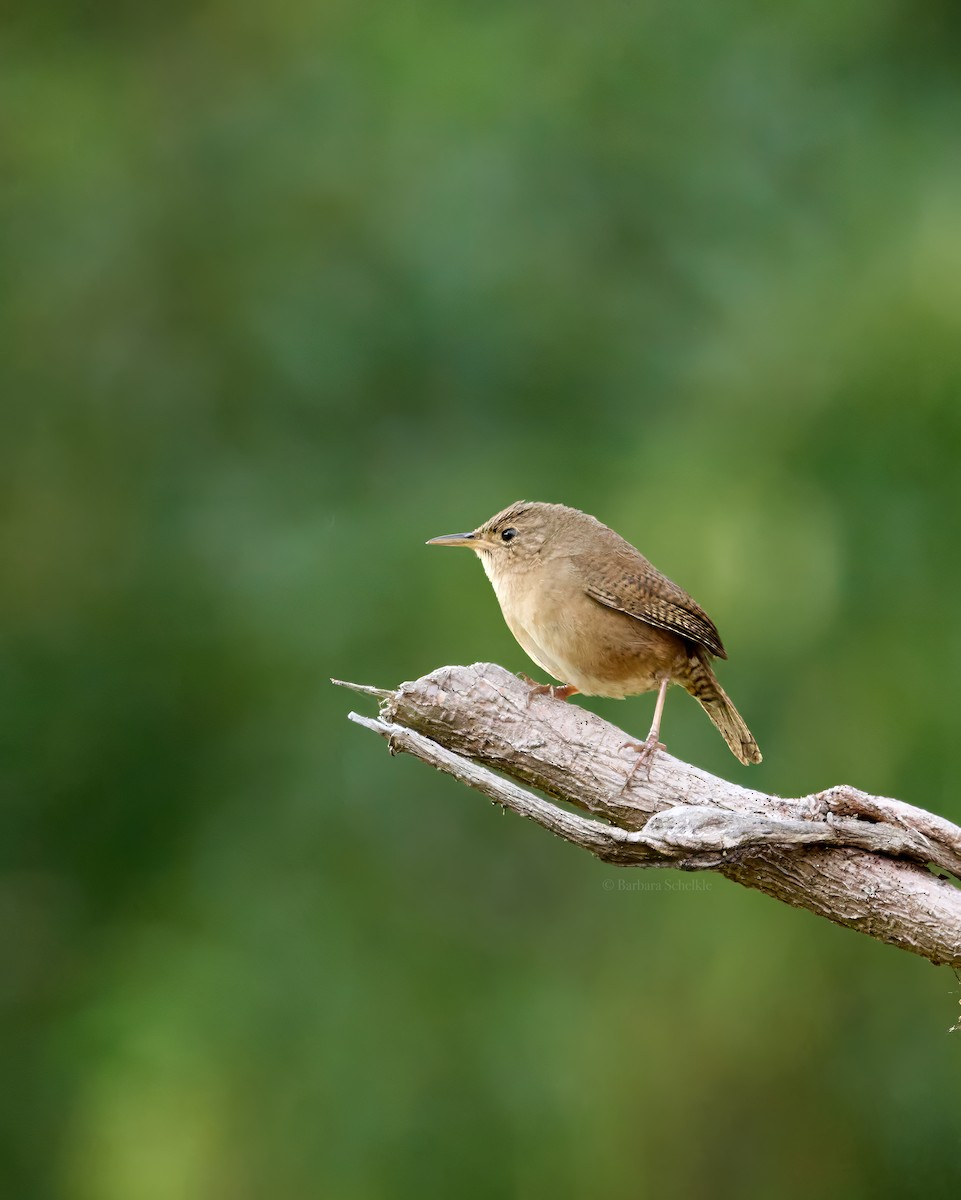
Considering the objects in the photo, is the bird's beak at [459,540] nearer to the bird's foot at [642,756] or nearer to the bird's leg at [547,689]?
the bird's leg at [547,689]

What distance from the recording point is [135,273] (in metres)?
9.23

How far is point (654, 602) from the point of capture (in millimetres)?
4371

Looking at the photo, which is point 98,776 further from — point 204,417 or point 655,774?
point 655,774

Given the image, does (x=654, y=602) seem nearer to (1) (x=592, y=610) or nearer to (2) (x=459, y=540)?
(1) (x=592, y=610)

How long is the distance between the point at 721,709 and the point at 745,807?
1.01 meters

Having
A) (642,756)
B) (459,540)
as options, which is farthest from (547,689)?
(459,540)

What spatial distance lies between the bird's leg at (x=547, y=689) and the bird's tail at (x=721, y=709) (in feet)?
1.33

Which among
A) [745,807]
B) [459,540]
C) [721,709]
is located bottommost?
[745,807]

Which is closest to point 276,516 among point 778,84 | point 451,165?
point 451,165

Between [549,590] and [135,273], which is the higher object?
[135,273]

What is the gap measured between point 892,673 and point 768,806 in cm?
370

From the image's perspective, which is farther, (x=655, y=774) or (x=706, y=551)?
(x=706, y=551)

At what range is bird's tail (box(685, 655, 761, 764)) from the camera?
15.0 feet

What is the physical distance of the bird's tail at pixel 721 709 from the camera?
4574mm
